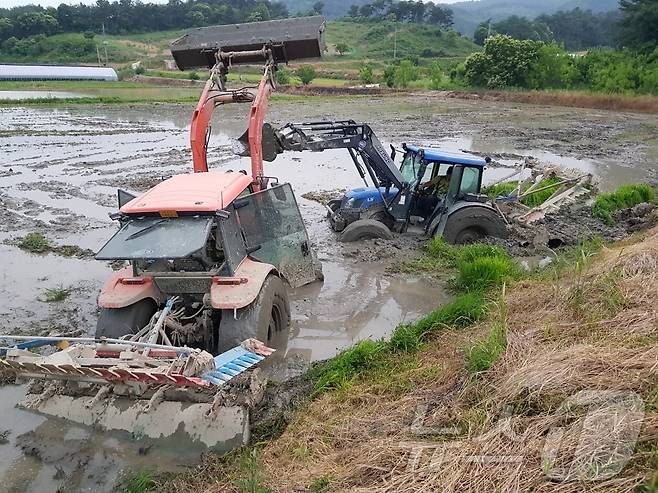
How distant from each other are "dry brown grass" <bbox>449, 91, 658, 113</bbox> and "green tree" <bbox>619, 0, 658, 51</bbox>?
8.87 m

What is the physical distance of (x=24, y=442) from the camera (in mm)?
5285

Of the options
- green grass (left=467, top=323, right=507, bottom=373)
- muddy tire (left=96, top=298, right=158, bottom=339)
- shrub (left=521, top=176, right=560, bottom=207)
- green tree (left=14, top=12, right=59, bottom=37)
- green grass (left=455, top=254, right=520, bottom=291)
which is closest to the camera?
green grass (left=467, top=323, right=507, bottom=373)

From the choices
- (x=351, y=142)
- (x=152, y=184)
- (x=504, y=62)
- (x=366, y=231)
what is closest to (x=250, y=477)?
(x=366, y=231)

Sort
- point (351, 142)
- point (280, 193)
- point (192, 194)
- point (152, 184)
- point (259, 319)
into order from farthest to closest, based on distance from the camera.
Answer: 1. point (152, 184)
2. point (351, 142)
3. point (280, 193)
4. point (192, 194)
5. point (259, 319)

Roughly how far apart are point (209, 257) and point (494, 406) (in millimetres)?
3513

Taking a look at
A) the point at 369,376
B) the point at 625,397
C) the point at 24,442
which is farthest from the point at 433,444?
the point at 24,442

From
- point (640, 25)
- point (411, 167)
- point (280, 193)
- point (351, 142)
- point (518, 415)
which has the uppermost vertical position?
point (640, 25)

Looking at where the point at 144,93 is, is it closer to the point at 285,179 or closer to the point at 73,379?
the point at 285,179

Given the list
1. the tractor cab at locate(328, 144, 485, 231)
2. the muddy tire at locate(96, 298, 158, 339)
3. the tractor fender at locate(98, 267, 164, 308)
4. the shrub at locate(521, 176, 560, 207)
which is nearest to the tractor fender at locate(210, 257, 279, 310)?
the tractor fender at locate(98, 267, 164, 308)

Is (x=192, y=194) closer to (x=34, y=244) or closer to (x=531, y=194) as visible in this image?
(x=34, y=244)

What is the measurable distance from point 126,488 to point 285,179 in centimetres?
1325

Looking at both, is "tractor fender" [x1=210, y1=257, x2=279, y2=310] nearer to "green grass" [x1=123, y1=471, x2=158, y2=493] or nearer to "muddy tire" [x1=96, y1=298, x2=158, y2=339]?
"muddy tire" [x1=96, y1=298, x2=158, y2=339]

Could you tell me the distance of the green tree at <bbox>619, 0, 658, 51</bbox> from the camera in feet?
142

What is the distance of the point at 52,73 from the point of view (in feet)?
178
